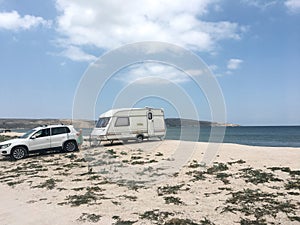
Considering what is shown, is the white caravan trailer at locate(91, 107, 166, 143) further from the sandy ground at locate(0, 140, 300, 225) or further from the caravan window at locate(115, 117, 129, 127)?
the sandy ground at locate(0, 140, 300, 225)

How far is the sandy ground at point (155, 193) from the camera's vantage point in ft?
18.9

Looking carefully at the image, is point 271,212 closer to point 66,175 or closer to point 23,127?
point 66,175

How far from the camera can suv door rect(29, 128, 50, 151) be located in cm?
1598

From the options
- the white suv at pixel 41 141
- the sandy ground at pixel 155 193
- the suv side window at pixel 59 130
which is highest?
the suv side window at pixel 59 130

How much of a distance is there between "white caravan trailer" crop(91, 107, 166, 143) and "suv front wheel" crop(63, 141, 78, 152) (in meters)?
3.55

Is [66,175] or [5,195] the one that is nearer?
[5,195]

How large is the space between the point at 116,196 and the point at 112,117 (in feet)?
45.5

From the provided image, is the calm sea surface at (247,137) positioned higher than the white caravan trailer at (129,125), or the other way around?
the white caravan trailer at (129,125)

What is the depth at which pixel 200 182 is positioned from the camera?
862 cm

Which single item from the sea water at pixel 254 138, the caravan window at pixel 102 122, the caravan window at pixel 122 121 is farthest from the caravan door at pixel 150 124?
the sea water at pixel 254 138

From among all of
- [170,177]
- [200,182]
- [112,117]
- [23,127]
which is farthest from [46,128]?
[23,127]

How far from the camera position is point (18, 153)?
51.2ft

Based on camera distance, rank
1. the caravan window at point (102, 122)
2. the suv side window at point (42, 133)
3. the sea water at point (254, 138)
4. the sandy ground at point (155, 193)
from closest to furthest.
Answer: the sandy ground at point (155, 193) < the suv side window at point (42, 133) < the caravan window at point (102, 122) < the sea water at point (254, 138)

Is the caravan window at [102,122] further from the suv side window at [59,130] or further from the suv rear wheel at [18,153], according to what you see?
the suv rear wheel at [18,153]
